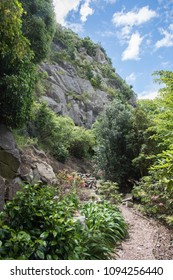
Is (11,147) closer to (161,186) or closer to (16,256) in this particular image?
(16,256)

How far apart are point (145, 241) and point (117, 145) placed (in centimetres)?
649

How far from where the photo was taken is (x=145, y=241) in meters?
5.27

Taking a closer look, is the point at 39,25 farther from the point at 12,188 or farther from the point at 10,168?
the point at 12,188

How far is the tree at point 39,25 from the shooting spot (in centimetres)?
899

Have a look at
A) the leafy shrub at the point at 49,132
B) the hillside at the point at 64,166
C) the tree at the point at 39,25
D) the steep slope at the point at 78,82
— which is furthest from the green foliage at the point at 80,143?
the tree at the point at 39,25

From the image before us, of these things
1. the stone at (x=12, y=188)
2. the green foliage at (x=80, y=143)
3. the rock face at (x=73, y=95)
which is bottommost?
Result: the stone at (x=12, y=188)

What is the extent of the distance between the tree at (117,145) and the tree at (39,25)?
453cm

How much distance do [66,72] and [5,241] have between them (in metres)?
24.4

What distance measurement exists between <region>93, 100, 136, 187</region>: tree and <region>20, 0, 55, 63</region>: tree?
14.9ft

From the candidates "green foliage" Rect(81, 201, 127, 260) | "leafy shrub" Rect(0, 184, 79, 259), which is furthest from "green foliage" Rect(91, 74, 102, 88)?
"leafy shrub" Rect(0, 184, 79, 259)

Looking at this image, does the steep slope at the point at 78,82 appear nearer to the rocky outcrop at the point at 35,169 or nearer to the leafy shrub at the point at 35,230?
the rocky outcrop at the point at 35,169

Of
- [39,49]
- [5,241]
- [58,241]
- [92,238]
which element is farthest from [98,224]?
[39,49]

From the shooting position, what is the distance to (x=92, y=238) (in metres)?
3.82

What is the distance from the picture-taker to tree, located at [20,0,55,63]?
8.99 metres
